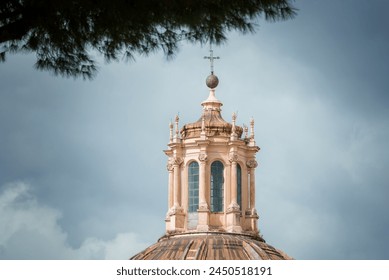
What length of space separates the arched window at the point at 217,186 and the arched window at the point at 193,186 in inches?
27.5

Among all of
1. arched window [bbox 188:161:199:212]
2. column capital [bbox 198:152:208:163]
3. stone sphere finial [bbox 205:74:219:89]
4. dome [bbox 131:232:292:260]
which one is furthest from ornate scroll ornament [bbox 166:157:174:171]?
dome [bbox 131:232:292:260]

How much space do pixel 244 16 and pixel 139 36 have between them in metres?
1.91

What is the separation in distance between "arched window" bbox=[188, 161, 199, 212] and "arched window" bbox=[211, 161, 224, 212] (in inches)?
27.5

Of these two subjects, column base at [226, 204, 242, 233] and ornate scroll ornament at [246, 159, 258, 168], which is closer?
column base at [226, 204, 242, 233]

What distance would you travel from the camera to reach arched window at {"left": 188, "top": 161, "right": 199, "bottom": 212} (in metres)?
53.2

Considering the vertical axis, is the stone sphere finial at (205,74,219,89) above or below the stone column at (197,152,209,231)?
above

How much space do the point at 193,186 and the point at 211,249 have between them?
204 inches

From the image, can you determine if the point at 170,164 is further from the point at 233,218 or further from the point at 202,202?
the point at 233,218

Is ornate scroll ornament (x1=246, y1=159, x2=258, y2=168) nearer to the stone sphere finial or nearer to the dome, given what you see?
the stone sphere finial

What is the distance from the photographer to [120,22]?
68.4 ft

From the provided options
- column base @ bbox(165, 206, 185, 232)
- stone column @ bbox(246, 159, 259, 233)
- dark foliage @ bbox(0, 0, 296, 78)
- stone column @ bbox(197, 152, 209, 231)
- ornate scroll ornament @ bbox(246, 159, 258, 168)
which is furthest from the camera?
ornate scroll ornament @ bbox(246, 159, 258, 168)

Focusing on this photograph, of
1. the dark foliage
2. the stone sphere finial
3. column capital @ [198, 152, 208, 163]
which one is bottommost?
the dark foliage

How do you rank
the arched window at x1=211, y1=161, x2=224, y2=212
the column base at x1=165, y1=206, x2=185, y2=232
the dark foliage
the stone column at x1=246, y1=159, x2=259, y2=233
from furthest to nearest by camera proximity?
1. the stone column at x1=246, y1=159, x2=259, y2=233
2. the arched window at x1=211, y1=161, x2=224, y2=212
3. the column base at x1=165, y1=206, x2=185, y2=232
4. the dark foliage
